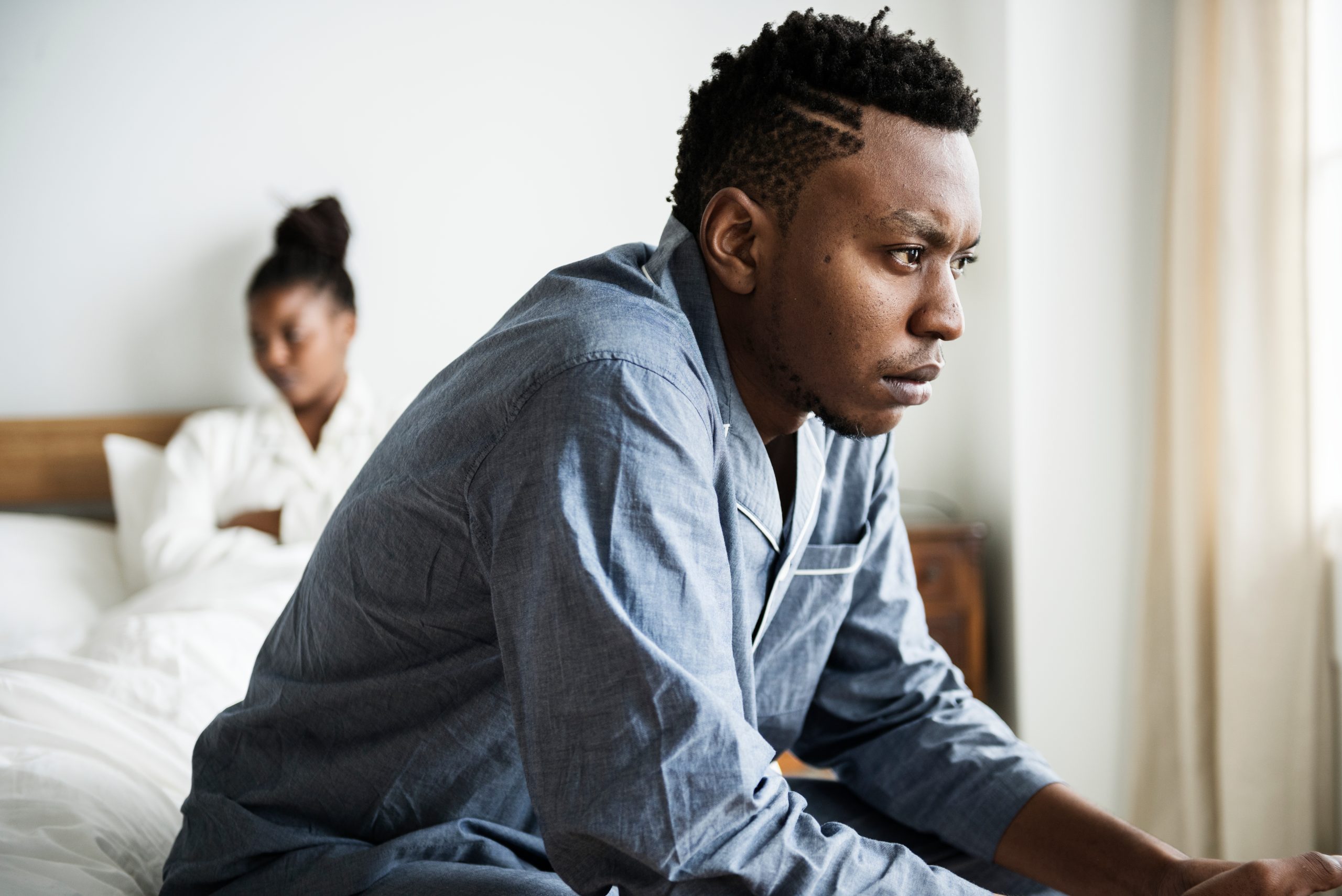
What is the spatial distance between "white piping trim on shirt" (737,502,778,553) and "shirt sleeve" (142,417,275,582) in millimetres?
1495

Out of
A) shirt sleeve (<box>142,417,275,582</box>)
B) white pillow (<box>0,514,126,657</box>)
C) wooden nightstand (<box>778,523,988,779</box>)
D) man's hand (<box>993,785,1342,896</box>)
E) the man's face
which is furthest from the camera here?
wooden nightstand (<box>778,523,988,779</box>)

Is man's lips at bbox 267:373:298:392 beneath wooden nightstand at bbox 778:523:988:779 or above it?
above

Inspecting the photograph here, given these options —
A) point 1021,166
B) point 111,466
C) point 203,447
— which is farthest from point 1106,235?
point 111,466

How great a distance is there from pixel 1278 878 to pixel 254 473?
6.97 ft

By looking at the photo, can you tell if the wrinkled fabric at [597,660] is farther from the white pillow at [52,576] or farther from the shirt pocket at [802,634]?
the white pillow at [52,576]

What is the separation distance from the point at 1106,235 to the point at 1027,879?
1.72 metres

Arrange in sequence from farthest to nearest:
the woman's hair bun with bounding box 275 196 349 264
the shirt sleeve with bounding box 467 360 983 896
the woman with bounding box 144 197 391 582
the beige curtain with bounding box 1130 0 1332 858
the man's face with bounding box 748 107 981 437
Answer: the woman's hair bun with bounding box 275 196 349 264, the woman with bounding box 144 197 391 582, the beige curtain with bounding box 1130 0 1332 858, the man's face with bounding box 748 107 981 437, the shirt sleeve with bounding box 467 360 983 896

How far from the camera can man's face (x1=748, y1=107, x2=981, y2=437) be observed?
0.82 metres

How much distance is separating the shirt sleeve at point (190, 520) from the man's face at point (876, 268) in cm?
160

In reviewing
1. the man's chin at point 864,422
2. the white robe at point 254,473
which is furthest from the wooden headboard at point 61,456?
the man's chin at point 864,422

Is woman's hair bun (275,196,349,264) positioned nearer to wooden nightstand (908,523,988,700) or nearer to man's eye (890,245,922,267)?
wooden nightstand (908,523,988,700)

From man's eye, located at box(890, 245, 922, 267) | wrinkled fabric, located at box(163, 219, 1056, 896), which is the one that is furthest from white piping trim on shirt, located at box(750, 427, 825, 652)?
man's eye, located at box(890, 245, 922, 267)

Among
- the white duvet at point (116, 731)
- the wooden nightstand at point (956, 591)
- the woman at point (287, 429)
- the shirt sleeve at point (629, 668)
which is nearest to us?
the shirt sleeve at point (629, 668)

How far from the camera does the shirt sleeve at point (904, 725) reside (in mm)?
1013
